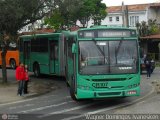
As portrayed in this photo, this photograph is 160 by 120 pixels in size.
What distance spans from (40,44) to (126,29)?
12.5m

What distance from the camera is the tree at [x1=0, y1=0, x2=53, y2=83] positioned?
2123 centimetres

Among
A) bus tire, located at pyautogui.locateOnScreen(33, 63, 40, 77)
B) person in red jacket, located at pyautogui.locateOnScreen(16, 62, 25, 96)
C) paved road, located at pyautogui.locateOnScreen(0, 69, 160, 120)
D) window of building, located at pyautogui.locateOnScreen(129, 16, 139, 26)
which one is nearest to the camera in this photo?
paved road, located at pyautogui.locateOnScreen(0, 69, 160, 120)

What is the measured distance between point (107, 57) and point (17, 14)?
23.1 ft

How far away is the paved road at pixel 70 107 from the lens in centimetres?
1476

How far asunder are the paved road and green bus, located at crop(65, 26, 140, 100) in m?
0.59

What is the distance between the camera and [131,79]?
1605 centimetres

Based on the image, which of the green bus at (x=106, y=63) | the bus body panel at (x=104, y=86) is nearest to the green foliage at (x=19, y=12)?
the green bus at (x=106, y=63)

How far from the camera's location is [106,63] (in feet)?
52.0

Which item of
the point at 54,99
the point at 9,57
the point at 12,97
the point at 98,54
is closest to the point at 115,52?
the point at 98,54

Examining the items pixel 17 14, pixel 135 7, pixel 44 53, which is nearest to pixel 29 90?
pixel 17 14

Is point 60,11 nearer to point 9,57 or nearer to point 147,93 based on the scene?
point 147,93

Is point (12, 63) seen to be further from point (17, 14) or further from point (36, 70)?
point (17, 14)

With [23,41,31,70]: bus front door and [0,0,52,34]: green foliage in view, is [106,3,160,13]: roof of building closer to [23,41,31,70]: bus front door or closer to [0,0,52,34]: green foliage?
[23,41,31,70]: bus front door

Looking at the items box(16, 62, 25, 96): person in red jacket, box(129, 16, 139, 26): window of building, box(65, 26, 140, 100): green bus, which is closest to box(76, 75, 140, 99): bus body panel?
box(65, 26, 140, 100): green bus
